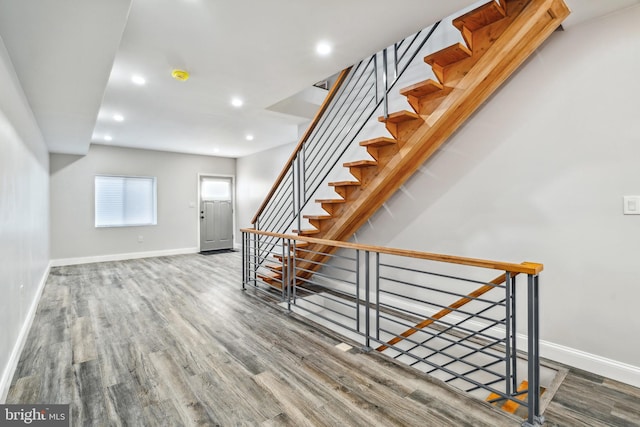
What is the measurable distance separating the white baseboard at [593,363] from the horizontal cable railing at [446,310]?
21 centimetres

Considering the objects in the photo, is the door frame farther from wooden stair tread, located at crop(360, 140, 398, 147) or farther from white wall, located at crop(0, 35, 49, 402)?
wooden stair tread, located at crop(360, 140, 398, 147)

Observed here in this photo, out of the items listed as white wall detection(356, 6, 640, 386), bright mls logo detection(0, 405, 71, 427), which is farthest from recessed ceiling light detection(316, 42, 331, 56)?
bright mls logo detection(0, 405, 71, 427)

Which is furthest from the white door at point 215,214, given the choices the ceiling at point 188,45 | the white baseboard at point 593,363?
the white baseboard at point 593,363

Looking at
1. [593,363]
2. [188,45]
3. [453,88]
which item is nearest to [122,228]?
[188,45]

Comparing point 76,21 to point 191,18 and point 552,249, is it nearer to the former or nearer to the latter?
point 191,18

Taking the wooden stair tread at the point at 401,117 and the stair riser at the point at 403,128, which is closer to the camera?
the wooden stair tread at the point at 401,117

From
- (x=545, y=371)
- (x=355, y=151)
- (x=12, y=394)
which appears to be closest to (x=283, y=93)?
(x=355, y=151)

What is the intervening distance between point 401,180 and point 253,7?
2.04 meters

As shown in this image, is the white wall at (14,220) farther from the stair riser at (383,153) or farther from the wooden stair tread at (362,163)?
the stair riser at (383,153)

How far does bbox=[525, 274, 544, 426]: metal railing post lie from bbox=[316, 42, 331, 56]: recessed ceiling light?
7.10 feet

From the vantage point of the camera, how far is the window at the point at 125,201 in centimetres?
635

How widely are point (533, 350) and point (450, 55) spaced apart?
2.00m

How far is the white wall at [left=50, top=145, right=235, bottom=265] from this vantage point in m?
5.86

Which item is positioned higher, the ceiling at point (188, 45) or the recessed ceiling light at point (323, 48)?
the recessed ceiling light at point (323, 48)
